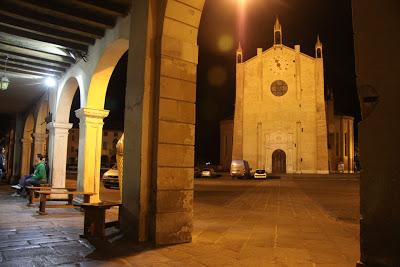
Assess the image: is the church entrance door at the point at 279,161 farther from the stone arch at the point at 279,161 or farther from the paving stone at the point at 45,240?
the paving stone at the point at 45,240

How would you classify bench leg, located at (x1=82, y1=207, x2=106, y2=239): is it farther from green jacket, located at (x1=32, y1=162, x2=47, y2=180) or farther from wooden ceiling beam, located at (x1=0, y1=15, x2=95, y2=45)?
green jacket, located at (x1=32, y1=162, x2=47, y2=180)

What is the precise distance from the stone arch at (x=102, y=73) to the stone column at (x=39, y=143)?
718cm

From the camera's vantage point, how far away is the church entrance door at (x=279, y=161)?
4346 centimetres

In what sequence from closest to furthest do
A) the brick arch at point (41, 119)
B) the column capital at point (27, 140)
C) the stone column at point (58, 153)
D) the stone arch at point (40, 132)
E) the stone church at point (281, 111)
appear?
the stone column at point (58, 153) → the brick arch at point (41, 119) → the stone arch at point (40, 132) → the column capital at point (27, 140) → the stone church at point (281, 111)

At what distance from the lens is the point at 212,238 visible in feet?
18.8

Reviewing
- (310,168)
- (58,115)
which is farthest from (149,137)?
(310,168)

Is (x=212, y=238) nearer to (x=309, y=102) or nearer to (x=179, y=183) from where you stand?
(x=179, y=183)

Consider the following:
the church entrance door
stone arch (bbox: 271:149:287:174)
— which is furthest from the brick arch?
the church entrance door

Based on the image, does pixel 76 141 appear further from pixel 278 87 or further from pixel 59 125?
pixel 59 125

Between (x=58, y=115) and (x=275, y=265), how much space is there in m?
9.50

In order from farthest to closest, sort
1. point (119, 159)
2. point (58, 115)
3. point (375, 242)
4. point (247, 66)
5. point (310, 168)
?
point (247, 66)
point (310, 168)
point (58, 115)
point (119, 159)
point (375, 242)

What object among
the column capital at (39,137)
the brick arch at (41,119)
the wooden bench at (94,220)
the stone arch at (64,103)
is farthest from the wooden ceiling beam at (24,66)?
the wooden bench at (94,220)

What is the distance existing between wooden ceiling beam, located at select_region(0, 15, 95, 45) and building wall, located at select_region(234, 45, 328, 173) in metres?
36.2

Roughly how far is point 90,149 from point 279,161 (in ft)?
120
